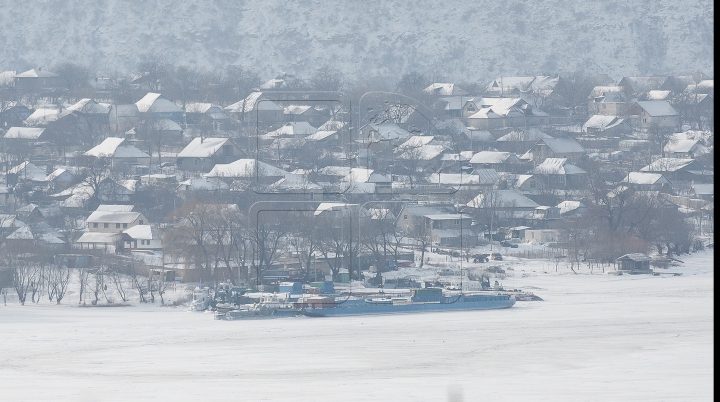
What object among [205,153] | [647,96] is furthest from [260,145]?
[647,96]

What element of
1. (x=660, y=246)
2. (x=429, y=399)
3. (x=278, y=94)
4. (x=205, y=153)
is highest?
(x=278, y=94)

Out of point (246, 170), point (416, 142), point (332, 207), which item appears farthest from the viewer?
point (416, 142)

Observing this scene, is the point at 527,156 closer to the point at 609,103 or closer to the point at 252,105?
the point at 252,105

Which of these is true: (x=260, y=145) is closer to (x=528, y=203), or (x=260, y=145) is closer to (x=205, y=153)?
(x=205, y=153)

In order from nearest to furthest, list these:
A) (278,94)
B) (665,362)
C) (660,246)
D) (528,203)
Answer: (665,362) → (660,246) → (528,203) → (278,94)

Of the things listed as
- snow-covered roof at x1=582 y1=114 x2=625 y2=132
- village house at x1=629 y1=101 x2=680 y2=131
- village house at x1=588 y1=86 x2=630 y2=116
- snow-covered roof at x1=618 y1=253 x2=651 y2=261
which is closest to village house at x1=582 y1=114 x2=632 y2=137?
snow-covered roof at x1=582 y1=114 x2=625 y2=132

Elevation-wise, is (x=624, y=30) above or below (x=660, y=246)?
above

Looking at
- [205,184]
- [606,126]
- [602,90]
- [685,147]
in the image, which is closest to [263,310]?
[205,184]
